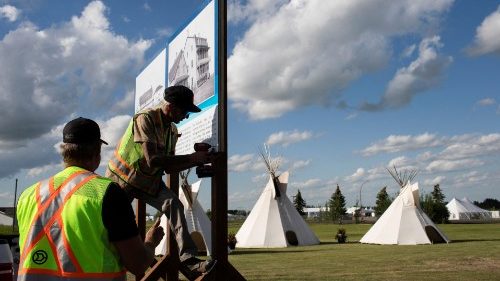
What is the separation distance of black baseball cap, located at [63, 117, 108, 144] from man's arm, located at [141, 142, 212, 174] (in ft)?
5.67

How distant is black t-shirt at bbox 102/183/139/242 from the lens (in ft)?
7.04

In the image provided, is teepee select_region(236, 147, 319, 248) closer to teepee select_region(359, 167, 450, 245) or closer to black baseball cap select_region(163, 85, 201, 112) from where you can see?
teepee select_region(359, 167, 450, 245)

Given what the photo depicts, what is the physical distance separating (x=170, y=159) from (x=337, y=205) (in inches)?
3191

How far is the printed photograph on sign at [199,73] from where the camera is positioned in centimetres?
493

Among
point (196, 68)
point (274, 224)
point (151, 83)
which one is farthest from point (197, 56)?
point (274, 224)

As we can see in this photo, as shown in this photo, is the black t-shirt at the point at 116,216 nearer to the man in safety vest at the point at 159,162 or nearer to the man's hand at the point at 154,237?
the man's hand at the point at 154,237

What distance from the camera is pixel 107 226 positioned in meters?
2.16

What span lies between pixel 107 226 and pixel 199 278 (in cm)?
218

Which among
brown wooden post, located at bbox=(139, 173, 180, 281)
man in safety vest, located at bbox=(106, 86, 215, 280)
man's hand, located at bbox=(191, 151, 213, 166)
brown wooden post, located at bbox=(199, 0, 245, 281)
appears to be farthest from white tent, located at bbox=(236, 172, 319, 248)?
man's hand, located at bbox=(191, 151, 213, 166)

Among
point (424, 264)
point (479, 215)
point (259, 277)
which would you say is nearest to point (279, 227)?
point (424, 264)

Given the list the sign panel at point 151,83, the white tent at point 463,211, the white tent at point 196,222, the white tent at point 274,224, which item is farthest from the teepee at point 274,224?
the white tent at point 463,211

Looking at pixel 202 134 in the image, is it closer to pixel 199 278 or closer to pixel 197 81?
pixel 197 81

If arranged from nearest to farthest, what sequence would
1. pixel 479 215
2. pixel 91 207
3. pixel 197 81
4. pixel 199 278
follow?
1. pixel 91 207
2. pixel 199 278
3. pixel 197 81
4. pixel 479 215

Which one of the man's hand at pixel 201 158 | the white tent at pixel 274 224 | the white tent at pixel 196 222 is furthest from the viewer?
the white tent at pixel 274 224
